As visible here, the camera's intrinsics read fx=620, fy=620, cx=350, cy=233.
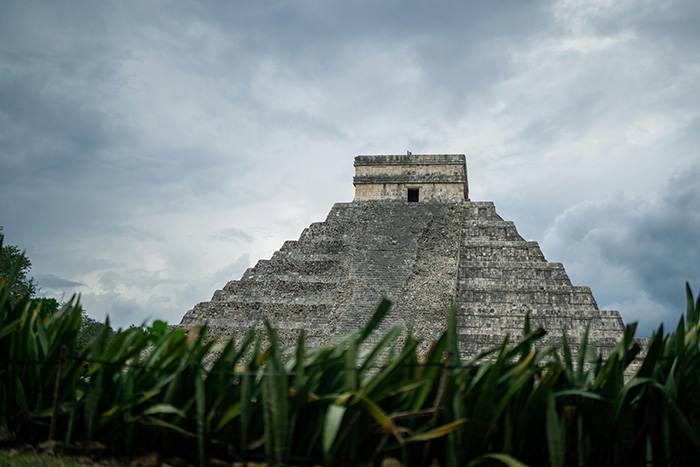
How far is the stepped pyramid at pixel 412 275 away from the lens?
41.1 ft

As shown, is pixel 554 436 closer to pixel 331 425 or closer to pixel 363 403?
pixel 363 403

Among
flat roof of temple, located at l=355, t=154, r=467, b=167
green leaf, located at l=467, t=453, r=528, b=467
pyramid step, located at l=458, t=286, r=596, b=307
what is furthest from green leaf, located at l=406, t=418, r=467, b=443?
flat roof of temple, located at l=355, t=154, r=467, b=167

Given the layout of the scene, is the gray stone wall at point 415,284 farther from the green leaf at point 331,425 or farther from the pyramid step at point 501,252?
the green leaf at point 331,425

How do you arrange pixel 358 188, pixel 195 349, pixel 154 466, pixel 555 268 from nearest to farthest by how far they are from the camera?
pixel 154 466, pixel 195 349, pixel 555 268, pixel 358 188

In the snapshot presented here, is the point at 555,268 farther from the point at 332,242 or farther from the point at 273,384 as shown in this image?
the point at 273,384

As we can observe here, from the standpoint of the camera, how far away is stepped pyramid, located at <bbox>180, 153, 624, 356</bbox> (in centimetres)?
1252

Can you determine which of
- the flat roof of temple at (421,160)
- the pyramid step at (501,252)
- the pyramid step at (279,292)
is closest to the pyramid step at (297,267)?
the pyramid step at (279,292)

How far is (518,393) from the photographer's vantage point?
299 centimetres

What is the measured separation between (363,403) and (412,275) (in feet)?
36.1

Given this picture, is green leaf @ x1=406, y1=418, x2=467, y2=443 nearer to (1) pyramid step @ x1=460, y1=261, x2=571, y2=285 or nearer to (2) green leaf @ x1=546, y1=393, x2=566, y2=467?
(2) green leaf @ x1=546, y1=393, x2=566, y2=467

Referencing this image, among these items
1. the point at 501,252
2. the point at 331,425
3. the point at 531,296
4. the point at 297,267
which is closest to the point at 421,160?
the point at 501,252

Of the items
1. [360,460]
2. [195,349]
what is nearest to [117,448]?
[195,349]

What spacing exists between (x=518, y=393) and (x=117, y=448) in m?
2.07

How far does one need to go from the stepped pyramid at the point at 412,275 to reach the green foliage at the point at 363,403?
8906 mm
